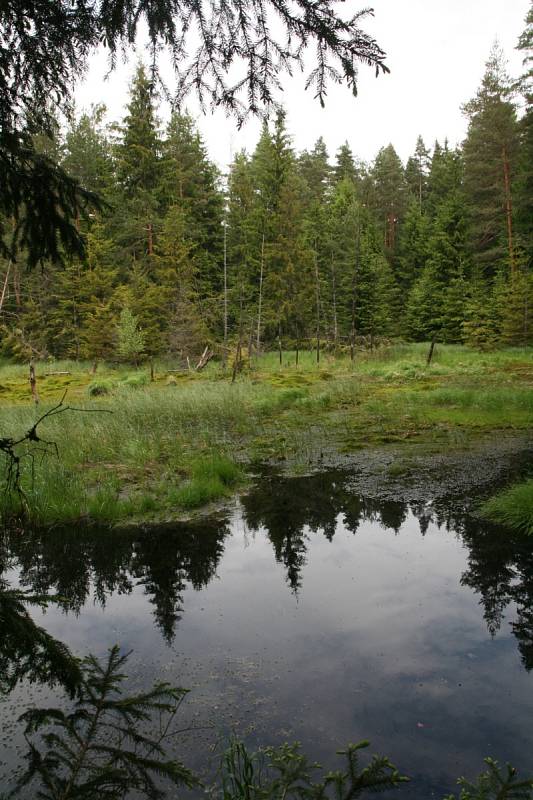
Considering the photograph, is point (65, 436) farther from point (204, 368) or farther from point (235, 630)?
point (204, 368)

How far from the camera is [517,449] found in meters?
9.68

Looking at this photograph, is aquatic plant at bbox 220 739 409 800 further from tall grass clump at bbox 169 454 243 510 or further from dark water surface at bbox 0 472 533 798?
tall grass clump at bbox 169 454 243 510

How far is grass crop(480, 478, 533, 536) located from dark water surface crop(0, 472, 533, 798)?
328 mm

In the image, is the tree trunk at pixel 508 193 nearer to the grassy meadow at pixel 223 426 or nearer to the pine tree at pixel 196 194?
the grassy meadow at pixel 223 426

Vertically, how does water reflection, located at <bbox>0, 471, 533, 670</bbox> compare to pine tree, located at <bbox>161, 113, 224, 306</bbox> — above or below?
below

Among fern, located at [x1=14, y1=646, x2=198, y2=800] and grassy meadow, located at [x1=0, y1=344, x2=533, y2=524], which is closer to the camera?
fern, located at [x1=14, y1=646, x2=198, y2=800]

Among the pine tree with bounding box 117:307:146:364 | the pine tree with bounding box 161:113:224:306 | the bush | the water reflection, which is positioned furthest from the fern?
the pine tree with bounding box 161:113:224:306

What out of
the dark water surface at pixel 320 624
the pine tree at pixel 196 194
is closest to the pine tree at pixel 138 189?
the pine tree at pixel 196 194

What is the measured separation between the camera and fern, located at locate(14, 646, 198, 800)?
228cm

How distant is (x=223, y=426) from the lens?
1263cm

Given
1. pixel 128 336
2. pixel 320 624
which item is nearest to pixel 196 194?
pixel 128 336

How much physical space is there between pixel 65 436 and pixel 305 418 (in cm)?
626

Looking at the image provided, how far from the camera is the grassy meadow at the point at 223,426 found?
7.59 m

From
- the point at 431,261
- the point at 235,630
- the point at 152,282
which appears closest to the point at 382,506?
the point at 235,630
